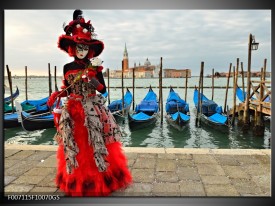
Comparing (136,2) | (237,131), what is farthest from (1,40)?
(237,131)

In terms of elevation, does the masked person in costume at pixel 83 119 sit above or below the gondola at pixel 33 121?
above

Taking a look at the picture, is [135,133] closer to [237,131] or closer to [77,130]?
[237,131]

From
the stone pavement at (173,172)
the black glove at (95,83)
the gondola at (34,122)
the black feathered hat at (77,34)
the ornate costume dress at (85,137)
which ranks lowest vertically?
the gondola at (34,122)

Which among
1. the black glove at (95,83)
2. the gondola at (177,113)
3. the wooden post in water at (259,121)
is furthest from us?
the gondola at (177,113)

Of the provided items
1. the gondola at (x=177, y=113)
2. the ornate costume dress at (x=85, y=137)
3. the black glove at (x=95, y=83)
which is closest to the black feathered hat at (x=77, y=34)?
the ornate costume dress at (x=85, y=137)

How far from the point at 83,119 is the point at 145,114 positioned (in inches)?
378

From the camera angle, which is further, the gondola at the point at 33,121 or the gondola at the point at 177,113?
the gondola at the point at 177,113

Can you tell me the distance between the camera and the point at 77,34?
219 cm

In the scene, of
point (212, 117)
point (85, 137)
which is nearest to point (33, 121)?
point (212, 117)

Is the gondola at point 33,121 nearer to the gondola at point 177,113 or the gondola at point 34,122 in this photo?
the gondola at point 34,122

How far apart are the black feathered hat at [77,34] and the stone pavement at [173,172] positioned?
1380 millimetres

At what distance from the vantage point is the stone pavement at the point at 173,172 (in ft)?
7.99

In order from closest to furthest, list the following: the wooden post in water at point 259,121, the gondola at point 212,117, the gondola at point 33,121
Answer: the wooden post in water at point 259,121
the gondola at point 33,121
the gondola at point 212,117

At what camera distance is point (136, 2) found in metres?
1.87
